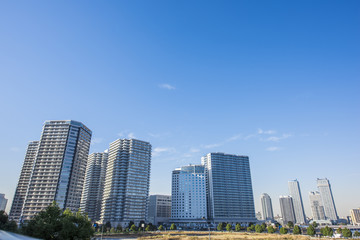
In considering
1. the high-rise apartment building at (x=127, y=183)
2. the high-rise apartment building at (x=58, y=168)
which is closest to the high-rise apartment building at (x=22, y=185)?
the high-rise apartment building at (x=58, y=168)

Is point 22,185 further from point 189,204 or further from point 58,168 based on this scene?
point 189,204

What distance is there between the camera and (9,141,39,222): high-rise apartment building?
462 ft

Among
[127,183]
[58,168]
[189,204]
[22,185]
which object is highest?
[58,168]

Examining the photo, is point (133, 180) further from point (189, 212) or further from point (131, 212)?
point (189, 212)

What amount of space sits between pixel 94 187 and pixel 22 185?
4979 centimetres

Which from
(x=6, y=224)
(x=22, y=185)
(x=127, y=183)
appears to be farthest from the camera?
(x=22, y=185)

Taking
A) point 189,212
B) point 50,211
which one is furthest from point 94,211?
point 50,211

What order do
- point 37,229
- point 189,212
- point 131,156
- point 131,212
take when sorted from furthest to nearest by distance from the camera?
point 189,212 < point 131,156 < point 131,212 < point 37,229

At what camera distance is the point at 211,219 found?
191 meters

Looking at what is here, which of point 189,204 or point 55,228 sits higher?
point 189,204

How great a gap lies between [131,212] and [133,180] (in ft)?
69.4

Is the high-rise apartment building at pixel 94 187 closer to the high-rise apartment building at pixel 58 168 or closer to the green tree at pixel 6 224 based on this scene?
the high-rise apartment building at pixel 58 168

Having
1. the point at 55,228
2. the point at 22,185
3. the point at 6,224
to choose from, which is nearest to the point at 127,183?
the point at 22,185

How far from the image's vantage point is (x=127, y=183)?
154125 millimetres
